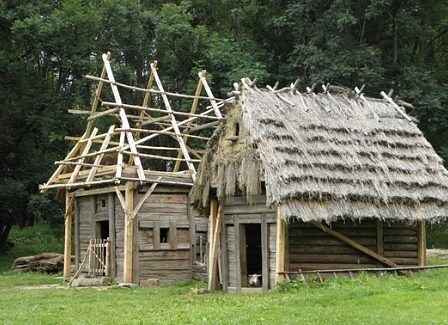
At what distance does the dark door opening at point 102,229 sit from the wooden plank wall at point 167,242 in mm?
2549

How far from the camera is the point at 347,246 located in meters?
21.2

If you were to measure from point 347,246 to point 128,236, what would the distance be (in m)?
7.15

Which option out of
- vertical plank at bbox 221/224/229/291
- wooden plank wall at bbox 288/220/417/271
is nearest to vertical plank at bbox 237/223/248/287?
vertical plank at bbox 221/224/229/291

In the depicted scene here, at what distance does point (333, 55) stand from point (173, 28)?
26.3ft

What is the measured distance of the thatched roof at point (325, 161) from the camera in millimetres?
19516

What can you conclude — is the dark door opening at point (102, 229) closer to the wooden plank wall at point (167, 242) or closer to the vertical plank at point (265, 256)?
the wooden plank wall at point (167, 242)

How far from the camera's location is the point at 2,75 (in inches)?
1483

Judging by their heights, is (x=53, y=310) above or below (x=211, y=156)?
below

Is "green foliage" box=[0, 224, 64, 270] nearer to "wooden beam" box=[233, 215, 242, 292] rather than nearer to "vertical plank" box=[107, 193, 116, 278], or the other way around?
"vertical plank" box=[107, 193, 116, 278]

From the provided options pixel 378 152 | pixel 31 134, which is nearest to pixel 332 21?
pixel 378 152

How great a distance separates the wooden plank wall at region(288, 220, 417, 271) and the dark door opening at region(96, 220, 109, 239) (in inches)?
362

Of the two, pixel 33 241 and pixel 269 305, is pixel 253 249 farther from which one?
pixel 33 241

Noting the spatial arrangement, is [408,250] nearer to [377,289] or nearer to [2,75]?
[377,289]

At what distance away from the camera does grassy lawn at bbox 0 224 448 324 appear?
13953 millimetres
